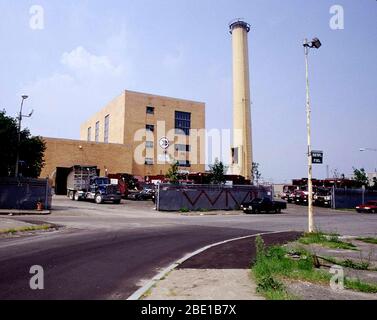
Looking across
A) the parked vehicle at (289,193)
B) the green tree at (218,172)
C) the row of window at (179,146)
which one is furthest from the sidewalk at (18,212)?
the row of window at (179,146)

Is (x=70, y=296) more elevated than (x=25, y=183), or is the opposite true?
(x=25, y=183)

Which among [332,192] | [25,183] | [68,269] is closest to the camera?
[68,269]

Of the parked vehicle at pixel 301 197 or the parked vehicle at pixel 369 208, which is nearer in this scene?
the parked vehicle at pixel 369 208

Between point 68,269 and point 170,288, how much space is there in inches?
116

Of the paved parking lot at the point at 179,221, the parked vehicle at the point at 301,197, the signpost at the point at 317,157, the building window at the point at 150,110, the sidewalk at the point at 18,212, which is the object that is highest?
the building window at the point at 150,110

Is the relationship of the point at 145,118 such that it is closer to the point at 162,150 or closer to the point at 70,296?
the point at 162,150

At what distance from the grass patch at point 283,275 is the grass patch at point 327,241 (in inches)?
147

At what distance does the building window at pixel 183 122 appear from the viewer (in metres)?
80.6

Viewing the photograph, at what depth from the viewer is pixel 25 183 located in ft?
93.4

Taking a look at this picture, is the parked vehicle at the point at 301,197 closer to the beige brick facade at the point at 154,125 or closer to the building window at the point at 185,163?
the beige brick facade at the point at 154,125

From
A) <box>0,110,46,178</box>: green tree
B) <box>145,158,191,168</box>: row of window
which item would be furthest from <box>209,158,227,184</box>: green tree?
<box>0,110,46,178</box>: green tree

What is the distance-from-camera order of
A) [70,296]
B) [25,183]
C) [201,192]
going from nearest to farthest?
[70,296] → [25,183] → [201,192]

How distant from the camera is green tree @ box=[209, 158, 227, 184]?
2267 inches
